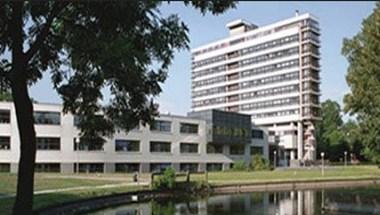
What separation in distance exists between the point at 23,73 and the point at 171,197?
29.1 meters

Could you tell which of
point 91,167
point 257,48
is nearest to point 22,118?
point 91,167

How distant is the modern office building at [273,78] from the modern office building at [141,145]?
21123 millimetres

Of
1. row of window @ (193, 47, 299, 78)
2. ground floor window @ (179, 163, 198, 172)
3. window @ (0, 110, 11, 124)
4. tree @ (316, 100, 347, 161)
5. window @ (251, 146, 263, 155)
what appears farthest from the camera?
row of window @ (193, 47, 299, 78)

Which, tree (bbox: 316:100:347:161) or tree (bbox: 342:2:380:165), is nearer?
tree (bbox: 342:2:380:165)

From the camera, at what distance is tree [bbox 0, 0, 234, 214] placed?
14.2 meters

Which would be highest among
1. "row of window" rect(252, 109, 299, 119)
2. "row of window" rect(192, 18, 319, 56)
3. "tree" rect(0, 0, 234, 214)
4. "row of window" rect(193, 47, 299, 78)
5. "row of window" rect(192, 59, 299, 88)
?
"row of window" rect(192, 18, 319, 56)

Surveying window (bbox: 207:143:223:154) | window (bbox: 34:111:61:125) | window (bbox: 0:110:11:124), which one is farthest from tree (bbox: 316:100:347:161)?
window (bbox: 0:110:11:124)

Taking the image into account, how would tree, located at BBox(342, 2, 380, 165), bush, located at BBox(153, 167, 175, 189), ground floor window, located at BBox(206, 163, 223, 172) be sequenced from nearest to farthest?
tree, located at BBox(342, 2, 380, 165), bush, located at BBox(153, 167, 175, 189), ground floor window, located at BBox(206, 163, 223, 172)

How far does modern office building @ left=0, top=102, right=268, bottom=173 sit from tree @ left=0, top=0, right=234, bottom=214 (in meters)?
41.1

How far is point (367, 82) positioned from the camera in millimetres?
44156

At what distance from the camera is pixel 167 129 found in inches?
3519

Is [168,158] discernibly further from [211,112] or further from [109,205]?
[109,205]

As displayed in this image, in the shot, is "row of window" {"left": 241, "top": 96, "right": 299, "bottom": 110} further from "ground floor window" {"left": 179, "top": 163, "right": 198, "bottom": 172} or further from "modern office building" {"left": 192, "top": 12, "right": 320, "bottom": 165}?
"ground floor window" {"left": 179, "top": 163, "right": 198, "bottom": 172}

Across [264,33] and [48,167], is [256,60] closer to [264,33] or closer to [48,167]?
[264,33]
